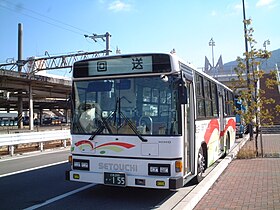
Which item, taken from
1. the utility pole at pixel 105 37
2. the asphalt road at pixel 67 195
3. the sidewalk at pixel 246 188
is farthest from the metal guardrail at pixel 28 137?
the utility pole at pixel 105 37

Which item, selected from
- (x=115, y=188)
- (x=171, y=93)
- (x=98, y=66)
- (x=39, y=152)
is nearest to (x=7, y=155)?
(x=39, y=152)

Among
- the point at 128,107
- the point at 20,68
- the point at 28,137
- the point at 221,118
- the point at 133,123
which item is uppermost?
the point at 20,68

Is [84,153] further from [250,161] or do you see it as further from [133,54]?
[250,161]

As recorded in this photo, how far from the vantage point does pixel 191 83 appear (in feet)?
26.0

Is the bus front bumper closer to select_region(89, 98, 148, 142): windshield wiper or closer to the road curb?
the road curb

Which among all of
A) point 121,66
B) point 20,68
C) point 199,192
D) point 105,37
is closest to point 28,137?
point 121,66

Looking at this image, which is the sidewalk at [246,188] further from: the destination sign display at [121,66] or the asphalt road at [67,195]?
the destination sign display at [121,66]

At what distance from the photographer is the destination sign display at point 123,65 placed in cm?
678

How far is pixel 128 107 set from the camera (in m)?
6.83

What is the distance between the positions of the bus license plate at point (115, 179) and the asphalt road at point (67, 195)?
498mm

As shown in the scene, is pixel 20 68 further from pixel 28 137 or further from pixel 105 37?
pixel 28 137

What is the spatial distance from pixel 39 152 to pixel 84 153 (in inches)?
416

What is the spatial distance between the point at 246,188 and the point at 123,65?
172 inches

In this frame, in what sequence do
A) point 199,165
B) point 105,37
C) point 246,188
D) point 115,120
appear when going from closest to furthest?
1. point 115,120
2. point 246,188
3. point 199,165
4. point 105,37
